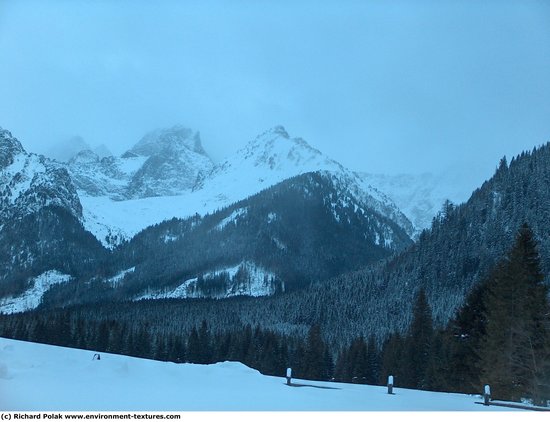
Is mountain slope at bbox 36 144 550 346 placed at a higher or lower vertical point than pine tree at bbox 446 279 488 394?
higher

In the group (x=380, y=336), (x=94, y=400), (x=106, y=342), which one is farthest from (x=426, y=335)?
(x=380, y=336)

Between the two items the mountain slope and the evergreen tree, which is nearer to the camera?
the evergreen tree

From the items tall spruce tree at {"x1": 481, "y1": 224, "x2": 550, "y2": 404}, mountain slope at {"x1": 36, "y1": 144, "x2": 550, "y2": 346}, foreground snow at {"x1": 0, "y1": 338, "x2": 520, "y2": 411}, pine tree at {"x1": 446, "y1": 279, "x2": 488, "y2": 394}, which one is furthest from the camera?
mountain slope at {"x1": 36, "y1": 144, "x2": 550, "y2": 346}

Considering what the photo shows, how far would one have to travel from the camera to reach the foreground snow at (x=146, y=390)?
58.9 ft

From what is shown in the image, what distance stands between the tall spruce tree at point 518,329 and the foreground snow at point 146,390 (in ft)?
32.0

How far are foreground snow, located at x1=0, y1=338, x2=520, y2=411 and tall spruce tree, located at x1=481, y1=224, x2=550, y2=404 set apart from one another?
32.0 feet

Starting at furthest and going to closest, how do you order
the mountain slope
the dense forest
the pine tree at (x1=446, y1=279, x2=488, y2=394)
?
the mountain slope < the pine tree at (x1=446, y1=279, x2=488, y2=394) < the dense forest

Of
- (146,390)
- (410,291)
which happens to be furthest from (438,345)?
(410,291)

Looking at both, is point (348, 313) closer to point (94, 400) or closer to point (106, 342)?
point (106, 342)

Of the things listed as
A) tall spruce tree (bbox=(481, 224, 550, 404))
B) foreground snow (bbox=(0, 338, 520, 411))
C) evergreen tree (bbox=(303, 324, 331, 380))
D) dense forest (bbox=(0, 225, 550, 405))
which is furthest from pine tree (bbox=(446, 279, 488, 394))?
evergreen tree (bbox=(303, 324, 331, 380))

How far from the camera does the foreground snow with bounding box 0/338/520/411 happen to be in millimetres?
17953

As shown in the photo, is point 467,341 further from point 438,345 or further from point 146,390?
point 146,390

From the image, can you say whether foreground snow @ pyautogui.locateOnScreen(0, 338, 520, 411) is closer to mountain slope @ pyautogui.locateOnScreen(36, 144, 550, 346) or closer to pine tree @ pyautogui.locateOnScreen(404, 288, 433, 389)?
pine tree @ pyautogui.locateOnScreen(404, 288, 433, 389)
